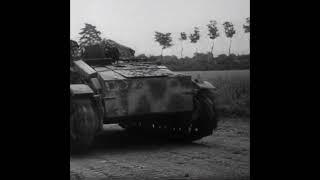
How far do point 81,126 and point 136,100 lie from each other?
104 cm

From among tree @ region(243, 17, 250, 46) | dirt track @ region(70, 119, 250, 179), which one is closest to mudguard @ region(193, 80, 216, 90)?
dirt track @ region(70, 119, 250, 179)

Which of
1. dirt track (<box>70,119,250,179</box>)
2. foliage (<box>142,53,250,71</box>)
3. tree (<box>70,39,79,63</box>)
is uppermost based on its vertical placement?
tree (<box>70,39,79,63</box>)

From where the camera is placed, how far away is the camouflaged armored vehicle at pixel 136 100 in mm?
6996

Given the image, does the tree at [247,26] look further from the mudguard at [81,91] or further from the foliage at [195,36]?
the mudguard at [81,91]

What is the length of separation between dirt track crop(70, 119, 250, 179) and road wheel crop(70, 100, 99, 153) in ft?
0.54

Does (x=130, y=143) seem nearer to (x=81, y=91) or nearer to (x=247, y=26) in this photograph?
(x=81, y=91)

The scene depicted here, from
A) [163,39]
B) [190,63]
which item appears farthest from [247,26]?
[190,63]

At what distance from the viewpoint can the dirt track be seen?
5469 millimetres

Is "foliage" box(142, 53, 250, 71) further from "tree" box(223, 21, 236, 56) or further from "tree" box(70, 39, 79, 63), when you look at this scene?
"tree" box(223, 21, 236, 56)

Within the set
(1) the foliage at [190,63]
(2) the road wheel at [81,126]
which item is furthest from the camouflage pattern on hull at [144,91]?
(1) the foliage at [190,63]

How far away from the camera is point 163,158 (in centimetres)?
670
